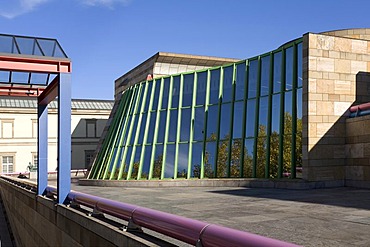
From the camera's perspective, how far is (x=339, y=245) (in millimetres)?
7105

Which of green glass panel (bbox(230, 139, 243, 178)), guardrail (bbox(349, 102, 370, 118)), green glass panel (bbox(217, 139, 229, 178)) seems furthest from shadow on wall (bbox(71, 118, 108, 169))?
guardrail (bbox(349, 102, 370, 118))

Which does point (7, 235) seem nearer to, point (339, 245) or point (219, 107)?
point (219, 107)

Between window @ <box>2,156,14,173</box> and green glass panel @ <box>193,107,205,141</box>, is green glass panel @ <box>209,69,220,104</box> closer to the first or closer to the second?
green glass panel @ <box>193,107,205,141</box>

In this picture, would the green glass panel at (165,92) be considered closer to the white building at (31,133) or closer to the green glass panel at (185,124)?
the green glass panel at (185,124)

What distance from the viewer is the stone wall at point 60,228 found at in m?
8.07

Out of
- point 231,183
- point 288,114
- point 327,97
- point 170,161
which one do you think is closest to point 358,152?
point 327,97

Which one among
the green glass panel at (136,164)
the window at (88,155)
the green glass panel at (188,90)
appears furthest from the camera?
the window at (88,155)

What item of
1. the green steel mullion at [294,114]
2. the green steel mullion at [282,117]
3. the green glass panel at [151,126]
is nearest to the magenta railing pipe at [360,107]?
the green steel mullion at [294,114]

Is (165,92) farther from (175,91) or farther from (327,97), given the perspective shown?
(327,97)

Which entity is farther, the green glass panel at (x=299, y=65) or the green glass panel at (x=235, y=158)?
the green glass panel at (x=235, y=158)

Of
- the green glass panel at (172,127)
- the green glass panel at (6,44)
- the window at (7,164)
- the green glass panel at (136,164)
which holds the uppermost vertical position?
the green glass panel at (6,44)

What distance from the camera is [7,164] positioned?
59312 millimetres

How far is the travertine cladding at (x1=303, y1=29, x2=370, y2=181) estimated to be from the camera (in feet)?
63.0

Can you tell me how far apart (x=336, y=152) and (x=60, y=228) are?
1292 cm
